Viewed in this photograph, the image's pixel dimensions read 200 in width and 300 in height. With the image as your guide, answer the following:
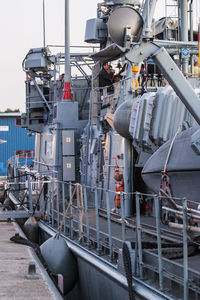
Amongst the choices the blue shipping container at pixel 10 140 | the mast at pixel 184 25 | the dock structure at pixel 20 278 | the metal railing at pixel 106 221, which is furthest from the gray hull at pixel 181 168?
the blue shipping container at pixel 10 140

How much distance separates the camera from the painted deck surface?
758 centimetres

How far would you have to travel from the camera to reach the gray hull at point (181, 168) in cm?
645

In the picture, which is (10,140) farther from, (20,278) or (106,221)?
(20,278)

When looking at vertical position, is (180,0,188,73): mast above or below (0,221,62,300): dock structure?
above

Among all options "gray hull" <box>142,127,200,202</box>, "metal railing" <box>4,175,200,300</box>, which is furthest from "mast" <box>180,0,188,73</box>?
"gray hull" <box>142,127,200,202</box>

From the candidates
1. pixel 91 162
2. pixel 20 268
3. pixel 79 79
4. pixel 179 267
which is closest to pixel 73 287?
pixel 20 268

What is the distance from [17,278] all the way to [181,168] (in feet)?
10.5

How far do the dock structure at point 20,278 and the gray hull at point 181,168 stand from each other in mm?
1986

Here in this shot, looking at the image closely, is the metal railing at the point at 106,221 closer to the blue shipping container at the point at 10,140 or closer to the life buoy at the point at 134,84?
the life buoy at the point at 134,84

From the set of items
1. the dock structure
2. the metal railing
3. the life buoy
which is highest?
the life buoy

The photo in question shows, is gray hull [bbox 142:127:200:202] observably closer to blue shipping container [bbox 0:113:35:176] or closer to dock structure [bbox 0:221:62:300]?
dock structure [bbox 0:221:62:300]

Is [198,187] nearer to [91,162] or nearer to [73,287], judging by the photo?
[73,287]

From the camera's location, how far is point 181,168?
21.5 ft

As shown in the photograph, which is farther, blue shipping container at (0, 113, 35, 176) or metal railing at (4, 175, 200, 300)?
blue shipping container at (0, 113, 35, 176)
